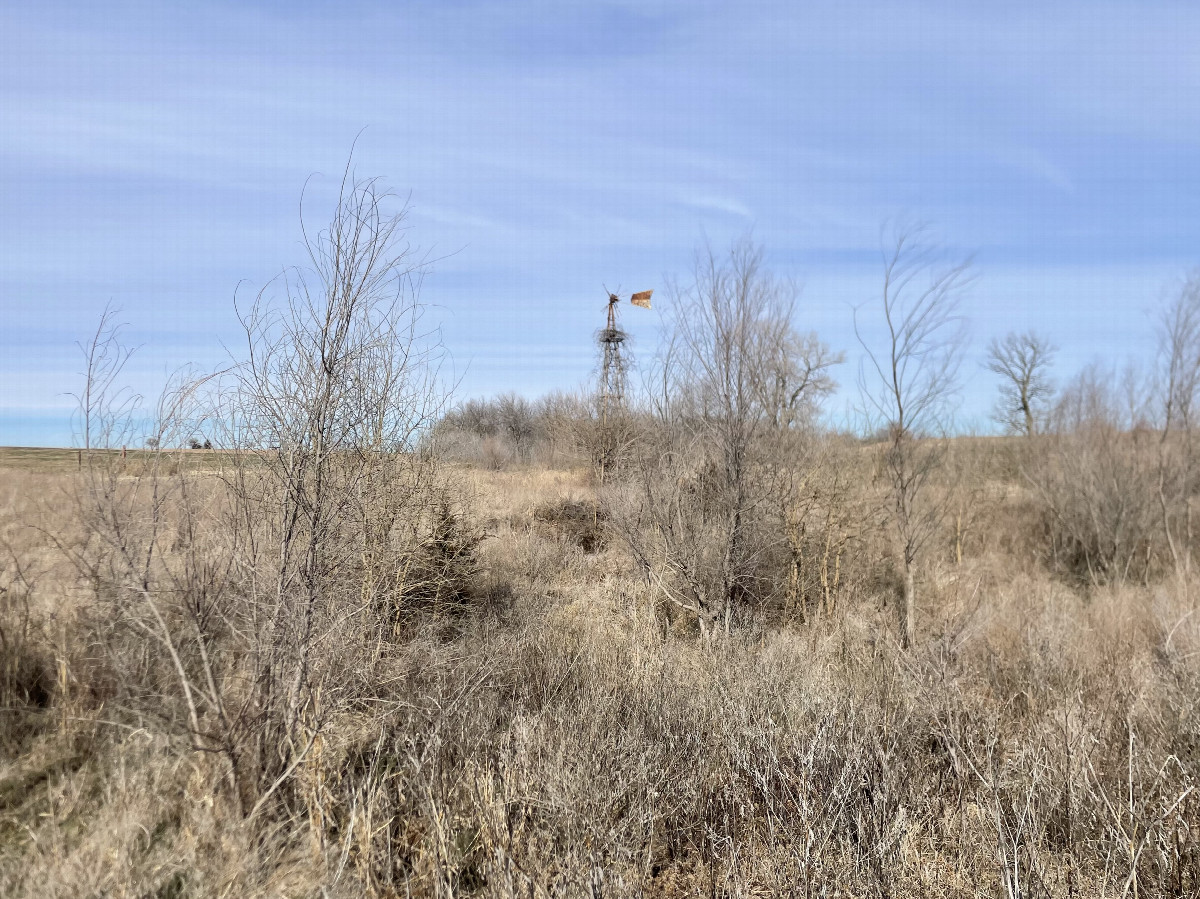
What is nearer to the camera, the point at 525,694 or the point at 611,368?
the point at 525,694

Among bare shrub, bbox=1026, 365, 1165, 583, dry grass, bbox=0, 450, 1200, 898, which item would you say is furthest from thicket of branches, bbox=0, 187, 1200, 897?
bare shrub, bbox=1026, 365, 1165, 583

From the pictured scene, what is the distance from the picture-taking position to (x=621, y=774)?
4.45 metres

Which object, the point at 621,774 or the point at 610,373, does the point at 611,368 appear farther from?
the point at 621,774

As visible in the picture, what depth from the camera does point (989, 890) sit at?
12.3 ft

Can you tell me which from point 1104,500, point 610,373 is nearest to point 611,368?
point 610,373

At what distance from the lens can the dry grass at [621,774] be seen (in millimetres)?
3689

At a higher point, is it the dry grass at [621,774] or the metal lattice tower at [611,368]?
the metal lattice tower at [611,368]

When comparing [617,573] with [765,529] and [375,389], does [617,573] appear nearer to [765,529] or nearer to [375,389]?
[765,529]

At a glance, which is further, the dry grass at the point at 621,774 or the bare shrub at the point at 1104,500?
the bare shrub at the point at 1104,500

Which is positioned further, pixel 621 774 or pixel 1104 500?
pixel 1104 500

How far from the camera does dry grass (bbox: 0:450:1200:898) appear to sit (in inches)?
145

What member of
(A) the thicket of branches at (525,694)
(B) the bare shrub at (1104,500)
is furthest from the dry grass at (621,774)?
(B) the bare shrub at (1104,500)

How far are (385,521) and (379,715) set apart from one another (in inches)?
106

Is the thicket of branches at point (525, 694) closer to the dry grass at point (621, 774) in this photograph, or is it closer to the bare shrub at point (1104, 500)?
the dry grass at point (621, 774)
